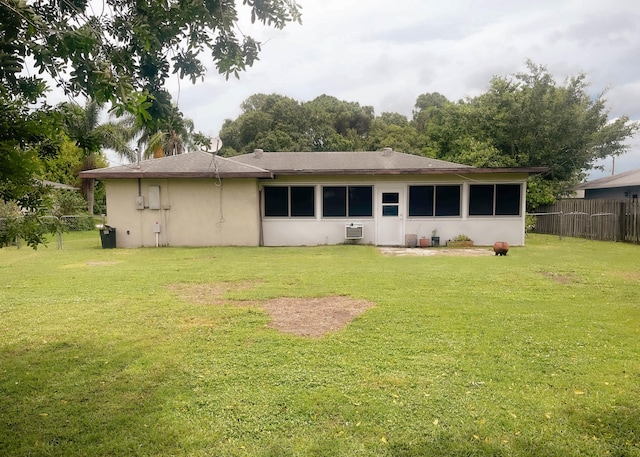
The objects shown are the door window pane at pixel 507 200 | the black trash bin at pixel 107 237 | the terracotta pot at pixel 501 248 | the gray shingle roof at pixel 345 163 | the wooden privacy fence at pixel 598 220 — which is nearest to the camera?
the terracotta pot at pixel 501 248

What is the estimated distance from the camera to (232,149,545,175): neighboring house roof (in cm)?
1359

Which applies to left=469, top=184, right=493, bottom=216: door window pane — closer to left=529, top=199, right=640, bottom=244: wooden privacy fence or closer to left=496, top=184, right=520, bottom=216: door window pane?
left=496, top=184, right=520, bottom=216: door window pane

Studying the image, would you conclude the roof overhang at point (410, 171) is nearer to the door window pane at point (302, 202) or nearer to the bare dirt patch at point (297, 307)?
the door window pane at point (302, 202)

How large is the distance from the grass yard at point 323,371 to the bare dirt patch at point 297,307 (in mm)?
81

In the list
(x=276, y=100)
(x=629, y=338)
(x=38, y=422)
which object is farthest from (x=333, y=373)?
(x=276, y=100)

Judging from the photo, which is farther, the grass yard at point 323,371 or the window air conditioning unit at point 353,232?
the window air conditioning unit at point 353,232

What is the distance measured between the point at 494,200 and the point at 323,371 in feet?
40.9

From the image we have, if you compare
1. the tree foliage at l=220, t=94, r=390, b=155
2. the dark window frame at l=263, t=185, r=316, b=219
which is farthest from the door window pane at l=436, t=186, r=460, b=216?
the tree foliage at l=220, t=94, r=390, b=155

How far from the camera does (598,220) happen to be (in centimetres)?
1625

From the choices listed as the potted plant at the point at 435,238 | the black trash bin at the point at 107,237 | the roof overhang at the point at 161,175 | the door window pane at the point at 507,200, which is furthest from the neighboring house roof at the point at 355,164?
the black trash bin at the point at 107,237

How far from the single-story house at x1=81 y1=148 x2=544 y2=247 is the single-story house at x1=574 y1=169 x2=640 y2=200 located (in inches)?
393

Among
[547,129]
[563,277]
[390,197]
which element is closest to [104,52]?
[563,277]

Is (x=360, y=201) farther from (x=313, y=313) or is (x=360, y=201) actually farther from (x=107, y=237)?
(x=313, y=313)

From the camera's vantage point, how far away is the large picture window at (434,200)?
14.4 metres
